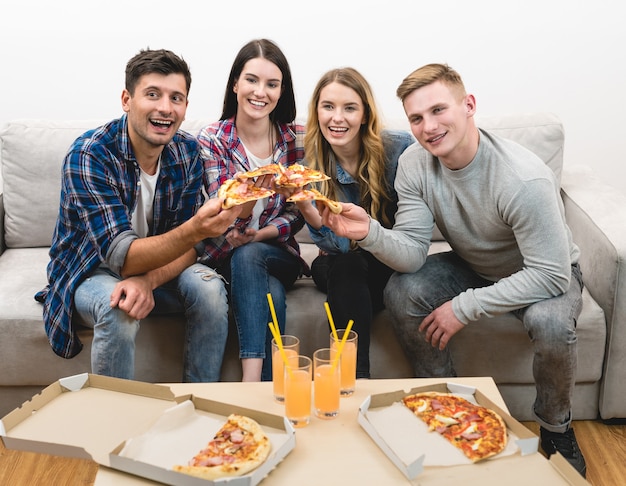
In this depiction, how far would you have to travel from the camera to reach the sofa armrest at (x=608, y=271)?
2420mm

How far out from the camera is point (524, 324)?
2324 mm

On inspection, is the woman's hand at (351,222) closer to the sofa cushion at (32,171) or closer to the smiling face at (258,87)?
the smiling face at (258,87)

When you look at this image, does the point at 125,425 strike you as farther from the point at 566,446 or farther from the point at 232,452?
the point at 566,446

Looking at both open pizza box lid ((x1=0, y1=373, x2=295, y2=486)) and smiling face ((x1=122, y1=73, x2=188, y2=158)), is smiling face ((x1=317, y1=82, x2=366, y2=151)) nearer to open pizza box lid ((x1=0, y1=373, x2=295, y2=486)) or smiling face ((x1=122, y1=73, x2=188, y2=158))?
smiling face ((x1=122, y1=73, x2=188, y2=158))

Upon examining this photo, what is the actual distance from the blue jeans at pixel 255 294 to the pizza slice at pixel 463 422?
746 mm

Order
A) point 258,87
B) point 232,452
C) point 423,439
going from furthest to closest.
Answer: point 258,87
point 423,439
point 232,452

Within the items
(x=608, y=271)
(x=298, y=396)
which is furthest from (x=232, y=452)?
(x=608, y=271)

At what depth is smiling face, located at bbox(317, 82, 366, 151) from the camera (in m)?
2.49

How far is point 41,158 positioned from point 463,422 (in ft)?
6.32

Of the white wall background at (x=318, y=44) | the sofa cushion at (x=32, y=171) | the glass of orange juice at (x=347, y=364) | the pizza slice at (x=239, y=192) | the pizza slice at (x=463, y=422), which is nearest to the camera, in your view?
the pizza slice at (x=463, y=422)

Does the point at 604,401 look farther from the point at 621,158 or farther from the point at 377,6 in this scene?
the point at 377,6

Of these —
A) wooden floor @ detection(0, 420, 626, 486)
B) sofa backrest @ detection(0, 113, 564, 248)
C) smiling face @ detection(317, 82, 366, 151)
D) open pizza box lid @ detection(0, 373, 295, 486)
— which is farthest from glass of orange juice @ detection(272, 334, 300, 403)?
sofa backrest @ detection(0, 113, 564, 248)

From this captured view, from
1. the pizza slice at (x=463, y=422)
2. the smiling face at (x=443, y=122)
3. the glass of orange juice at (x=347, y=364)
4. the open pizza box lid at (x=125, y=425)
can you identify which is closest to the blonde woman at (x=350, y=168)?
the smiling face at (x=443, y=122)

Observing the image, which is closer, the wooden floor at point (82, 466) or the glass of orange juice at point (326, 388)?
the glass of orange juice at point (326, 388)
